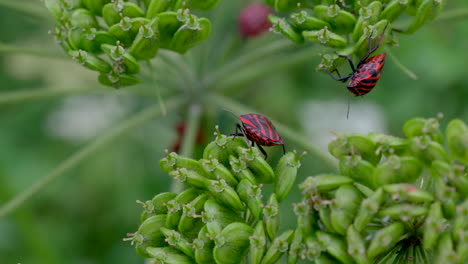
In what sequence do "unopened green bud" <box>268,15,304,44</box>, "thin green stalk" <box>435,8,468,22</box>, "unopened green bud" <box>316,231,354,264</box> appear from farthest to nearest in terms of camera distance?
"thin green stalk" <box>435,8,468,22</box> → "unopened green bud" <box>268,15,304,44</box> → "unopened green bud" <box>316,231,354,264</box>

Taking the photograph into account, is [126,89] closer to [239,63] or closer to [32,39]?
[239,63]

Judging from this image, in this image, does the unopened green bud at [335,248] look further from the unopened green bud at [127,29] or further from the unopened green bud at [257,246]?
the unopened green bud at [127,29]

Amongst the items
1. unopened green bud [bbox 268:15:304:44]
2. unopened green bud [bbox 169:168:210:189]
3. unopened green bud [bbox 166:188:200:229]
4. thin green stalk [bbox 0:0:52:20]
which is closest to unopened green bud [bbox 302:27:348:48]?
unopened green bud [bbox 268:15:304:44]

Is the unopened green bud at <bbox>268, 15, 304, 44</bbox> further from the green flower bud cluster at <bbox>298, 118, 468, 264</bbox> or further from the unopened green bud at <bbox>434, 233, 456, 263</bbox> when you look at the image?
Answer: the unopened green bud at <bbox>434, 233, 456, 263</bbox>

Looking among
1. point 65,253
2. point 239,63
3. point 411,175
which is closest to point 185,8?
point 239,63

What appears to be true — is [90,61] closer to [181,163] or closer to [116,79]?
[116,79]

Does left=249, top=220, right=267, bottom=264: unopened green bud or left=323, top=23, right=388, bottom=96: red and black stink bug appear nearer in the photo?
left=249, top=220, right=267, bottom=264: unopened green bud

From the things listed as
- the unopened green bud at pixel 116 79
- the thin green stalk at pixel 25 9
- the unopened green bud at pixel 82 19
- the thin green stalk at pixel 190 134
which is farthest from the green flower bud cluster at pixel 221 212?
the thin green stalk at pixel 25 9
